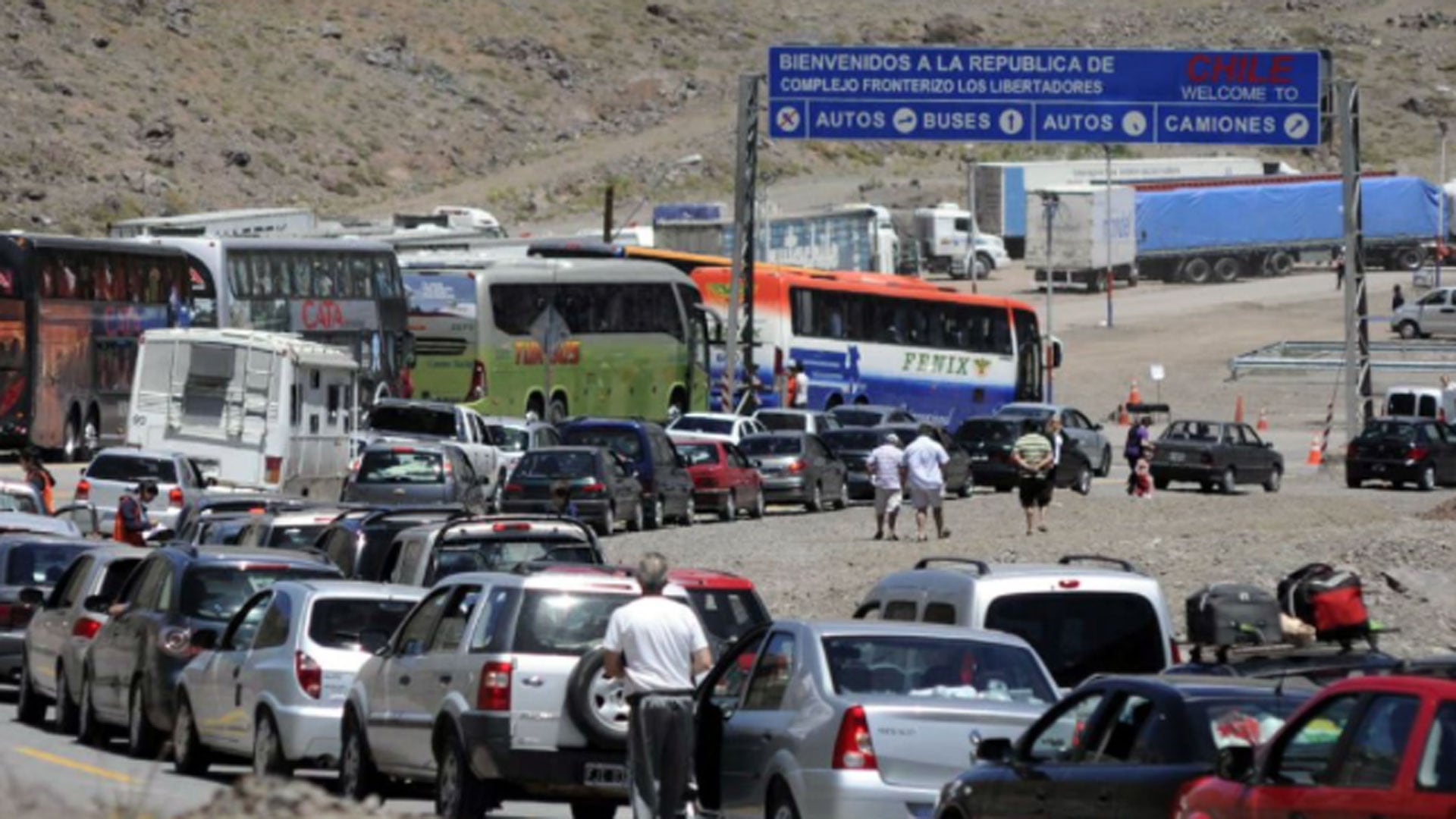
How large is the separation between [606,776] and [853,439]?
33.7 meters

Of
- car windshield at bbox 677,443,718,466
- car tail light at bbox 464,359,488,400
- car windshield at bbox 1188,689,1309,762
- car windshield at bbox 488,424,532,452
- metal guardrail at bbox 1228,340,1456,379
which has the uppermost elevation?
metal guardrail at bbox 1228,340,1456,379

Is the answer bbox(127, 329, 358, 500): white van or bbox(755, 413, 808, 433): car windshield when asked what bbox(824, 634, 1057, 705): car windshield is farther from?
bbox(755, 413, 808, 433): car windshield

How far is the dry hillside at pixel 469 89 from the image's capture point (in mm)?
101438

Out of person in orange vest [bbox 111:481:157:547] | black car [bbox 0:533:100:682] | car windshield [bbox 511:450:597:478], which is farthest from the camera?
car windshield [bbox 511:450:597:478]

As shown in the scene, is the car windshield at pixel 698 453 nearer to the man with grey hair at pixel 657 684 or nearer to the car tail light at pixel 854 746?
the man with grey hair at pixel 657 684

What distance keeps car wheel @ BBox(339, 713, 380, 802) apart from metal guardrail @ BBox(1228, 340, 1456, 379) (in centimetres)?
6392

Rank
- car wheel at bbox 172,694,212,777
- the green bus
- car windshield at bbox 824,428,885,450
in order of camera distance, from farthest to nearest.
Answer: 1. the green bus
2. car windshield at bbox 824,428,885,450
3. car wheel at bbox 172,694,212,777

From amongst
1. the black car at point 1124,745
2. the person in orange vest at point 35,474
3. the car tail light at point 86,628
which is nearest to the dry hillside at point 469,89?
the person in orange vest at point 35,474

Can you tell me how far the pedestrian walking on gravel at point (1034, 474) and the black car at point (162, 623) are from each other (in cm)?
1690

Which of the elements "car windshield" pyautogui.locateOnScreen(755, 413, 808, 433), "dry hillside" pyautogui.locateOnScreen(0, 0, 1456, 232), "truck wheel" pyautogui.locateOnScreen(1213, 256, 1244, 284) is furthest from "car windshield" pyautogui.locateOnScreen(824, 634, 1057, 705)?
"truck wheel" pyautogui.locateOnScreen(1213, 256, 1244, 284)

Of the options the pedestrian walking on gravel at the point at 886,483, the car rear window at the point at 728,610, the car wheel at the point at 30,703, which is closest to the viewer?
the car rear window at the point at 728,610

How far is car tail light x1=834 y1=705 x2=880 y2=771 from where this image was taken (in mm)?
13109

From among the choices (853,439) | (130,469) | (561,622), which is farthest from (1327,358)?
(561,622)

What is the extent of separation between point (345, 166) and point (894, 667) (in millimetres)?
98174
